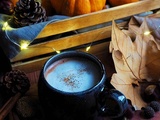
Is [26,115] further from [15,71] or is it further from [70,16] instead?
[70,16]

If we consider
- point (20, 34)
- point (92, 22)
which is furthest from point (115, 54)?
point (20, 34)

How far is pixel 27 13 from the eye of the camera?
1.85 ft

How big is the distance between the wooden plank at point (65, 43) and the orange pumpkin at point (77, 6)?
0.05 metres

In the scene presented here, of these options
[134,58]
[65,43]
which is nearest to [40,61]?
[65,43]

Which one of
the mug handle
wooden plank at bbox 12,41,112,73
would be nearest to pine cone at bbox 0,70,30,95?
wooden plank at bbox 12,41,112,73

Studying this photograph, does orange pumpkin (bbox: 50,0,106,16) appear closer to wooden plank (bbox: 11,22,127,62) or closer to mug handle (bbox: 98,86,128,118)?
wooden plank (bbox: 11,22,127,62)

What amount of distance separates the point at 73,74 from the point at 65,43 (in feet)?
0.38

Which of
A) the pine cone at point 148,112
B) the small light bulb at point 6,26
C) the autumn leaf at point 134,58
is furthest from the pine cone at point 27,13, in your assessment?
the pine cone at point 148,112

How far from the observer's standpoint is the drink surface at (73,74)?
0.49 meters

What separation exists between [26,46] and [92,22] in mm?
142

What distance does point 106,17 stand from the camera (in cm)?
61

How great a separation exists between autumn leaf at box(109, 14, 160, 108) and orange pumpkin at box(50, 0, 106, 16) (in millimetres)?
76

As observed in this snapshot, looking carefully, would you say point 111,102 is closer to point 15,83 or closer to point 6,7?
point 15,83

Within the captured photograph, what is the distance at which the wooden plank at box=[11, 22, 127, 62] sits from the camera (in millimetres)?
589
